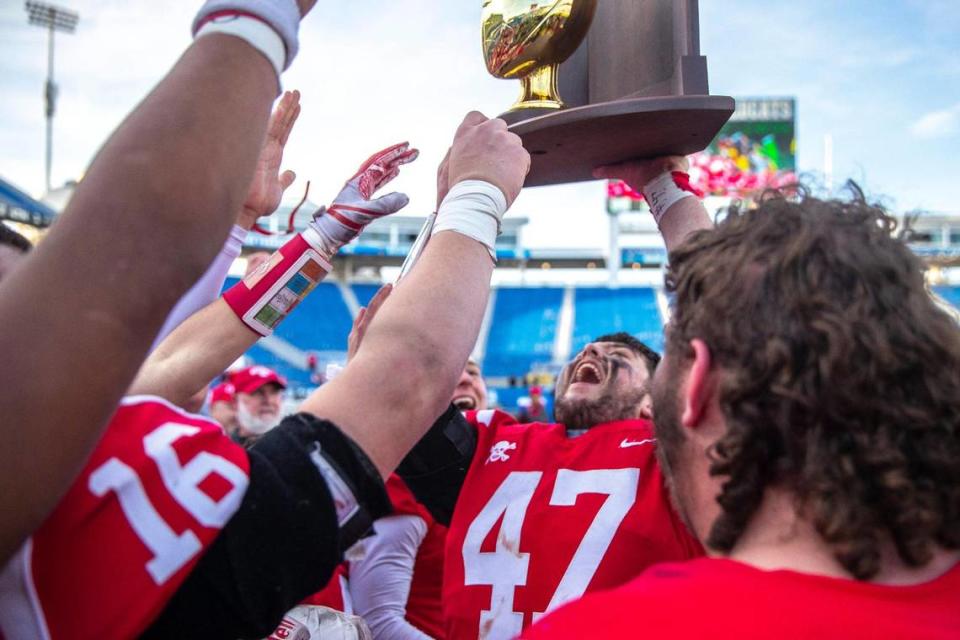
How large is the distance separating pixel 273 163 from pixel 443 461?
0.83m

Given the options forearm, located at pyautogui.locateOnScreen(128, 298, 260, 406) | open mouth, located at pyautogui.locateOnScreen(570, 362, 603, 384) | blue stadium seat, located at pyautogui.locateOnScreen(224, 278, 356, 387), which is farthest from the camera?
blue stadium seat, located at pyautogui.locateOnScreen(224, 278, 356, 387)

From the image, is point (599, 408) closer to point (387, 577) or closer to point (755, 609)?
point (387, 577)

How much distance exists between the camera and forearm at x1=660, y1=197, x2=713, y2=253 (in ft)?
6.49

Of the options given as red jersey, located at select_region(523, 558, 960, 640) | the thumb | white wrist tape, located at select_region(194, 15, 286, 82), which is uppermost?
white wrist tape, located at select_region(194, 15, 286, 82)

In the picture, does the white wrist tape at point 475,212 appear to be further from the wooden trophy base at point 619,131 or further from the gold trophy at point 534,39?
the gold trophy at point 534,39

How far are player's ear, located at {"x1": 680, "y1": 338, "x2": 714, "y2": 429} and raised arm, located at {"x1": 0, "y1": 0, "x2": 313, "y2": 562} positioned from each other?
0.56m

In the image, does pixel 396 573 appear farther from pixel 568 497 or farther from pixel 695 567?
pixel 695 567

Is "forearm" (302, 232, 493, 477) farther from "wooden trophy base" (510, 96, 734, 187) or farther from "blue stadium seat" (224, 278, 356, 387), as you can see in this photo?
"blue stadium seat" (224, 278, 356, 387)

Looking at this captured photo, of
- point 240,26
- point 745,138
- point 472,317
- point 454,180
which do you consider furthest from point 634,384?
point 745,138

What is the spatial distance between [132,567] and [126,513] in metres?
0.05

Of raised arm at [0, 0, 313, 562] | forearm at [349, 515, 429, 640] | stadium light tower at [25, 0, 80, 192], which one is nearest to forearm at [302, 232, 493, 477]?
raised arm at [0, 0, 313, 562]

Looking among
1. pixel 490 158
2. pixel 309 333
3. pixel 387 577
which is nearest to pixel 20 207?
pixel 309 333

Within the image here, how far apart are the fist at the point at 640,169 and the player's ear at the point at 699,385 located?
111cm

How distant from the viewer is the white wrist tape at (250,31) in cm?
82
